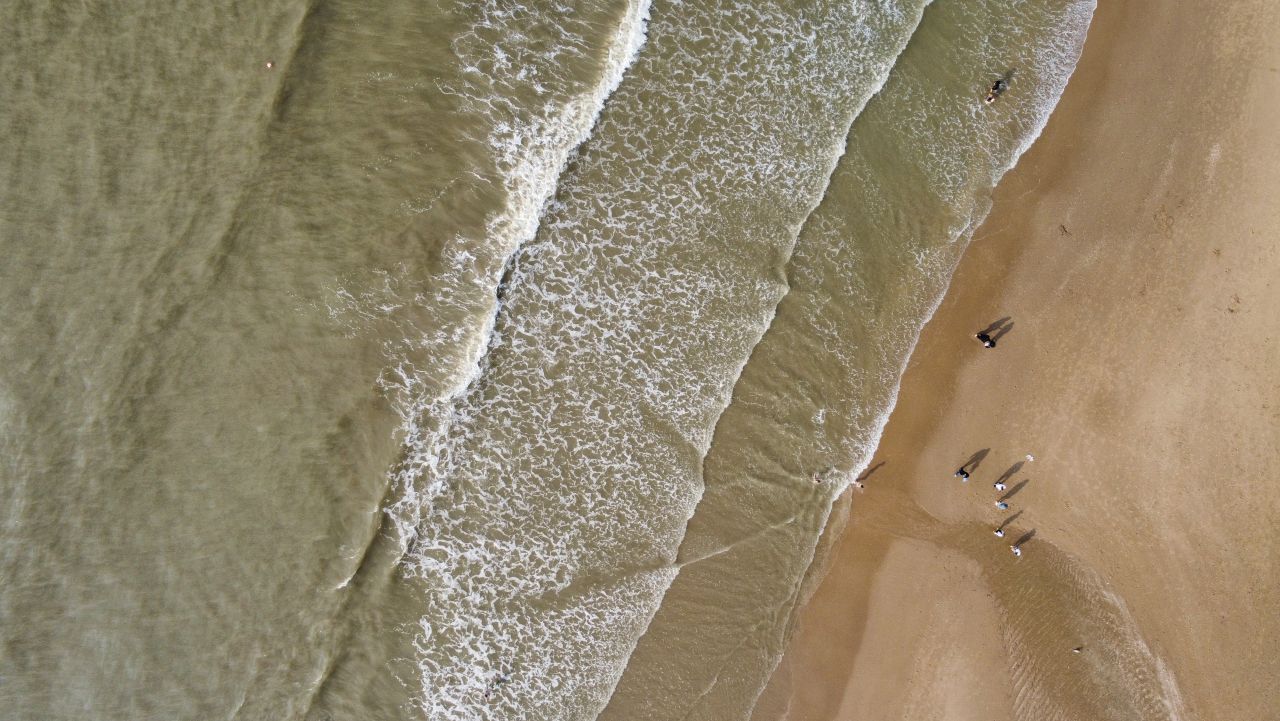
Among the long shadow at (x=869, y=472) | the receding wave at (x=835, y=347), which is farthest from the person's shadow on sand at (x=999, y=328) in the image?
the long shadow at (x=869, y=472)

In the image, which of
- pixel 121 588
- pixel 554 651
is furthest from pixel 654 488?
pixel 121 588

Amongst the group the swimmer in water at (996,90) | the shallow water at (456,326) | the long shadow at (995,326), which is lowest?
the shallow water at (456,326)

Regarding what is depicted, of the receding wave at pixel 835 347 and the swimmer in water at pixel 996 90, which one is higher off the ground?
the swimmer in water at pixel 996 90

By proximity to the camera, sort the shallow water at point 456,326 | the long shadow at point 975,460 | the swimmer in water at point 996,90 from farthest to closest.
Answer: the long shadow at point 975,460
the swimmer in water at point 996,90
the shallow water at point 456,326

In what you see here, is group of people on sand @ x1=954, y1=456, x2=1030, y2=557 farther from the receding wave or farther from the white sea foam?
the white sea foam

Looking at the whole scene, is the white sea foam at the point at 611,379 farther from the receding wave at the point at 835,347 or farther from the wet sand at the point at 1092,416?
the wet sand at the point at 1092,416

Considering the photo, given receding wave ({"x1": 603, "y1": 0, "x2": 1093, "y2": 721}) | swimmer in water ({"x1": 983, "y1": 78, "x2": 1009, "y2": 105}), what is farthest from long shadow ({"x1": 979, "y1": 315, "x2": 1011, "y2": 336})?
swimmer in water ({"x1": 983, "y1": 78, "x2": 1009, "y2": 105})

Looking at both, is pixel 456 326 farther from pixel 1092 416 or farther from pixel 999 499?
pixel 1092 416
